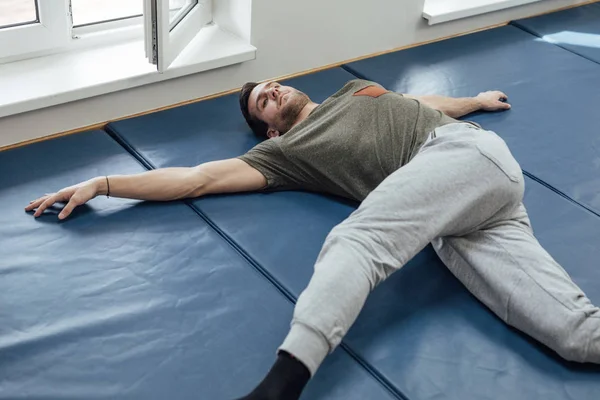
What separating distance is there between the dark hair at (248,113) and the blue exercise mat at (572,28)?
153cm

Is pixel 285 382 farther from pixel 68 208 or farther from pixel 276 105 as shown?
pixel 276 105

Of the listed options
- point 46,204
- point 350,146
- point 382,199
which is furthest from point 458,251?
point 46,204

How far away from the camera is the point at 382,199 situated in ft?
5.95

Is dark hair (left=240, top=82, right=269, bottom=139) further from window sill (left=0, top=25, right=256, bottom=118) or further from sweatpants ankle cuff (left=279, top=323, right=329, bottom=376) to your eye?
sweatpants ankle cuff (left=279, top=323, right=329, bottom=376)

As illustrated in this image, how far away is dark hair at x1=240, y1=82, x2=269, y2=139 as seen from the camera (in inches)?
94.5

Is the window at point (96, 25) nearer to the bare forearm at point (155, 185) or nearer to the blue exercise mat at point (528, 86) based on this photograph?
the bare forearm at point (155, 185)

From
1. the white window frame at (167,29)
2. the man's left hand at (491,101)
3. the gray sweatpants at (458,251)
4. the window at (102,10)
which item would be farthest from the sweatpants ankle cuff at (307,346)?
the window at (102,10)

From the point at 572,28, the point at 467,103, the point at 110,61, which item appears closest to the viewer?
the point at 110,61

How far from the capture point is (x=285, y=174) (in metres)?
2.20

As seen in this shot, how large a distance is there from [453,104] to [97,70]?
1160mm

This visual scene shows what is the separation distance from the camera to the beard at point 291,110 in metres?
2.31

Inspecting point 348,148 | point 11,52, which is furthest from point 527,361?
point 11,52

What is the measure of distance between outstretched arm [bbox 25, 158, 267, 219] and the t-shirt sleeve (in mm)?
18

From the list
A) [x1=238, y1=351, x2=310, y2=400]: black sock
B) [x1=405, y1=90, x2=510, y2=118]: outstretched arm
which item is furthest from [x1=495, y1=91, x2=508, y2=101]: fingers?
[x1=238, y1=351, x2=310, y2=400]: black sock
